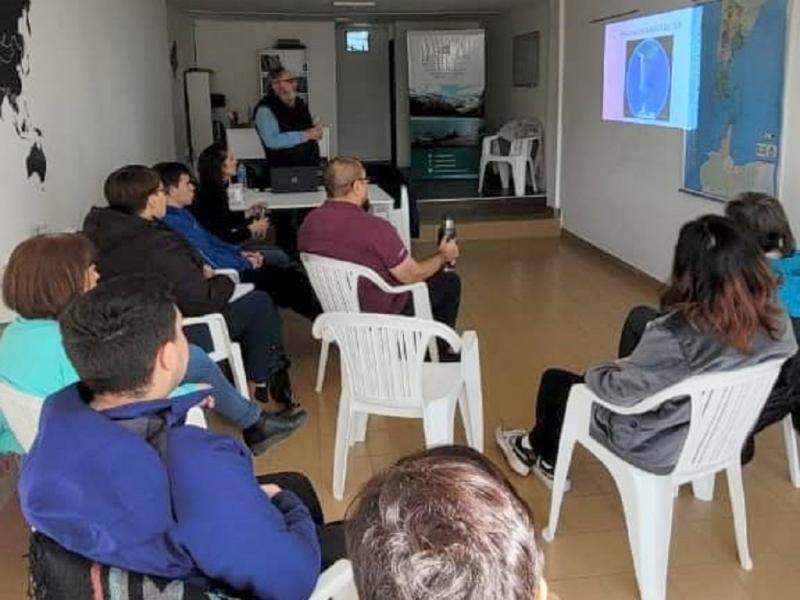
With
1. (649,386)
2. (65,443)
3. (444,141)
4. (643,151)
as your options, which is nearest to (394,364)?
(649,386)

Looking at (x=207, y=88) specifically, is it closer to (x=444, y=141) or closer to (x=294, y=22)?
(x=294, y=22)

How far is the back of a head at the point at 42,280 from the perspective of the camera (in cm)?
213

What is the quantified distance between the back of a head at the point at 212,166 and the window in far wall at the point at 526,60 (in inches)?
195

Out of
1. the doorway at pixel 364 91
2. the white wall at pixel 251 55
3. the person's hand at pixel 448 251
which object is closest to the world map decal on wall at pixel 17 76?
the person's hand at pixel 448 251

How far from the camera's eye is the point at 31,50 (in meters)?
3.36

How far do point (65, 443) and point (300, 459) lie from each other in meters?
1.98

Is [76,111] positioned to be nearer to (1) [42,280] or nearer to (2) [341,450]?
(1) [42,280]

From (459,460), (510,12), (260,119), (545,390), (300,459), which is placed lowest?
(300,459)

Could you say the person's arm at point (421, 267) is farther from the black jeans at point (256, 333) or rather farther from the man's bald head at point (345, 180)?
the black jeans at point (256, 333)

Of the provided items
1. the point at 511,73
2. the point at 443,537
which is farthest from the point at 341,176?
the point at 511,73

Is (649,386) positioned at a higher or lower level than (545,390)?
higher

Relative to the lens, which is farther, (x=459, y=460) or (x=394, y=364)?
(x=394, y=364)

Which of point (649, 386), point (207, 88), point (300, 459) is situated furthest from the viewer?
point (207, 88)

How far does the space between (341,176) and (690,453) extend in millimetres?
1798
